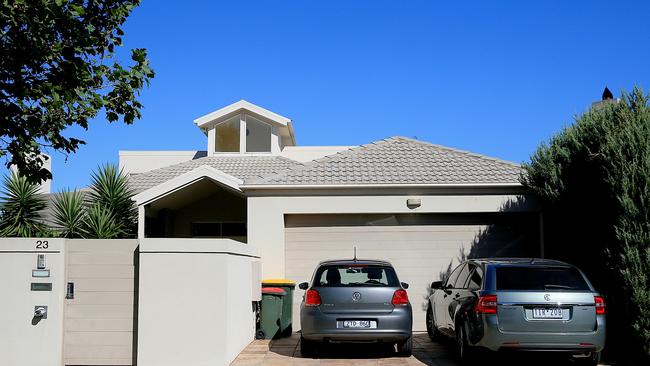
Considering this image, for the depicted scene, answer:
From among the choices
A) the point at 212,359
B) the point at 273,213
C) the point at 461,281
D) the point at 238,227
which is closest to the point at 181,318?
the point at 212,359

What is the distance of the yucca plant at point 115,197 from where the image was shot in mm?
18453

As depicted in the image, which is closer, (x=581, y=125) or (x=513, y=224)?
(x=581, y=125)

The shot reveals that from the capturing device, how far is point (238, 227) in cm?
1970

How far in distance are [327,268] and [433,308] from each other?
9.45ft

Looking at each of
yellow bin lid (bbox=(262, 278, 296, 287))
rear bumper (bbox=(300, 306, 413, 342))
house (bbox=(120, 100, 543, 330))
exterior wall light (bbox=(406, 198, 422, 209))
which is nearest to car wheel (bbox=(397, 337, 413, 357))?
rear bumper (bbox=(300, 306, 413, 342))

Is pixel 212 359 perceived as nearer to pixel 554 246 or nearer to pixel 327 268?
pixel 327 268

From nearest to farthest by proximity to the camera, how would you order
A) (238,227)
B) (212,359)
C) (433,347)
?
(212,359) < (433,347) < (238,227)

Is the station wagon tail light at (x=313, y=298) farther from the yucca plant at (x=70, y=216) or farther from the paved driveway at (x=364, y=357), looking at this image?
the yucca plant at (x=70, y=216)

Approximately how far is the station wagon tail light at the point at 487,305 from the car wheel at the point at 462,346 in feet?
2.42

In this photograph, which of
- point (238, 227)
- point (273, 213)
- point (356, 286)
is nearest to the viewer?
point (356, 286)

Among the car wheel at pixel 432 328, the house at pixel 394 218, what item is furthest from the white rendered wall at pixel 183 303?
the house at pixel 394 218

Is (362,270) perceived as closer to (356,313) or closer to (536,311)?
(356,313)

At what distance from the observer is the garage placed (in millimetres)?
15242

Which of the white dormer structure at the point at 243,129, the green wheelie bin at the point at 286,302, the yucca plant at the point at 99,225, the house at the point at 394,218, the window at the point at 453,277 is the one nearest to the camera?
the window at the point at 453,277
